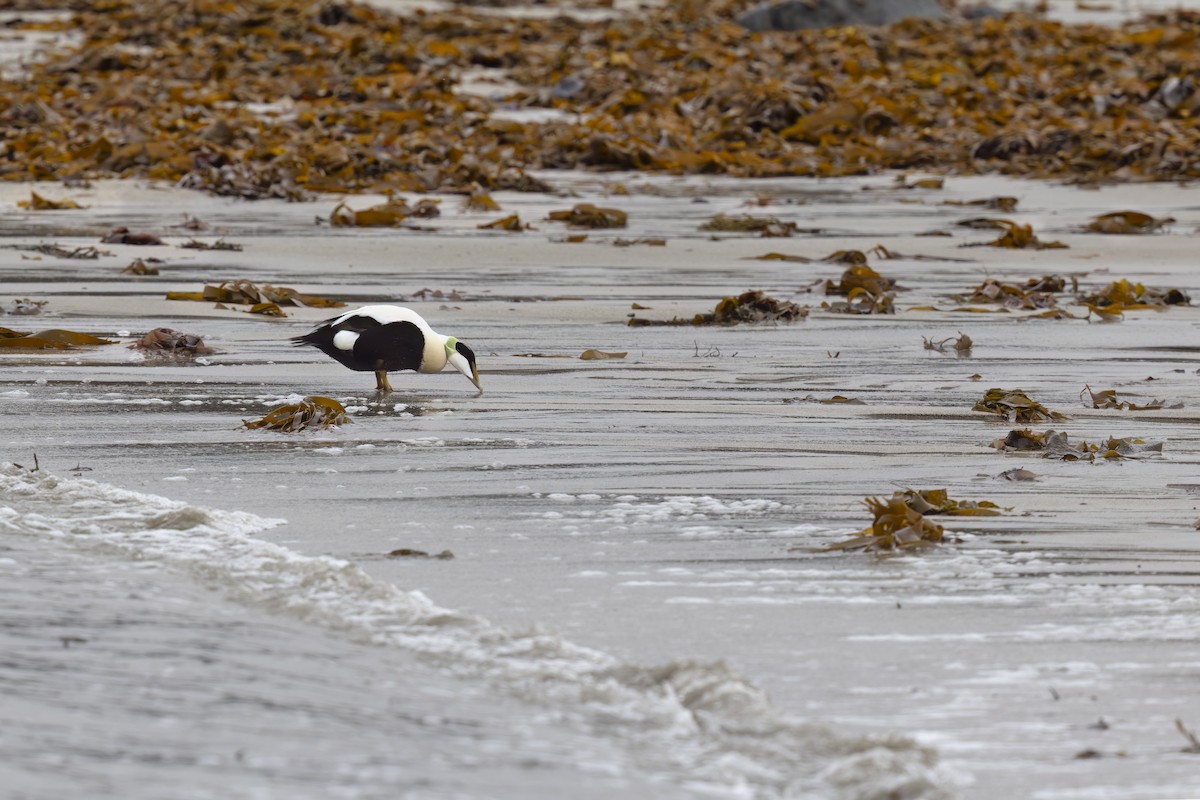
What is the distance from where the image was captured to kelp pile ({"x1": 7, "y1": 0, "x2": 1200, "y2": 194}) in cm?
1187

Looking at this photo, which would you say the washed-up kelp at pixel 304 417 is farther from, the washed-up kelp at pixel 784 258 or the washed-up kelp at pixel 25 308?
the washed-up kelp at pixel 784 258

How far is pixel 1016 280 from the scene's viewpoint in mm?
7668

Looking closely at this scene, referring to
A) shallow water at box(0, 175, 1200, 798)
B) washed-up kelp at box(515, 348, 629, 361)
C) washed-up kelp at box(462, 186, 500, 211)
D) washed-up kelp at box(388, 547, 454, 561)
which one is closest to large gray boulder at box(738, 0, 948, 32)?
washed-up kelp at box(462, 186, 500, 211)

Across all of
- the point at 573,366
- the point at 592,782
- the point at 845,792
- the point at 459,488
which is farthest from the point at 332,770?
the point at 573,366

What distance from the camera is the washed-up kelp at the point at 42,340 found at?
18.7ft

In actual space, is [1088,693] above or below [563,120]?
below

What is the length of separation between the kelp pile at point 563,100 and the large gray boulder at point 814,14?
42cm

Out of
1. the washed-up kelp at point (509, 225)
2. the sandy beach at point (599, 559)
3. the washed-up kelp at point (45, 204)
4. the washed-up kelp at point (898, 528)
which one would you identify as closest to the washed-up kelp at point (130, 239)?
the sandy beach at point (599, 559)

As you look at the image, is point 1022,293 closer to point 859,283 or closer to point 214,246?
point 859,283

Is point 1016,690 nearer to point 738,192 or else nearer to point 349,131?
point 738,192

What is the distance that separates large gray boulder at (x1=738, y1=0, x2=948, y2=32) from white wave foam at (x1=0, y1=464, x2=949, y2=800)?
1881cm

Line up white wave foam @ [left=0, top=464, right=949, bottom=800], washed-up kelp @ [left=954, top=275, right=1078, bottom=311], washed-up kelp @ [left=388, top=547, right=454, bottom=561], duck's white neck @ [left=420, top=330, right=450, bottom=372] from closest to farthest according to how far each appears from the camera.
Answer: white wave foam @ [left=0, top=464, right=949, bottom=800] < washed-up kelp @ [left=388, top=547, right=454, bottom=561] < duck's white neck @ [left=420, top=330, right=450, bottom=372] < washed-up kelp @ [left=954, top=275, right=1078, bottom=311]

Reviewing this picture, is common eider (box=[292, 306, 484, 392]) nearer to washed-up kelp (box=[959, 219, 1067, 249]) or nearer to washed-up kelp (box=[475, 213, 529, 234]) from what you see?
washed-up kelp (box=[475, 213, 529, 234])

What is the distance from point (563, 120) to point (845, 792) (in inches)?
498
